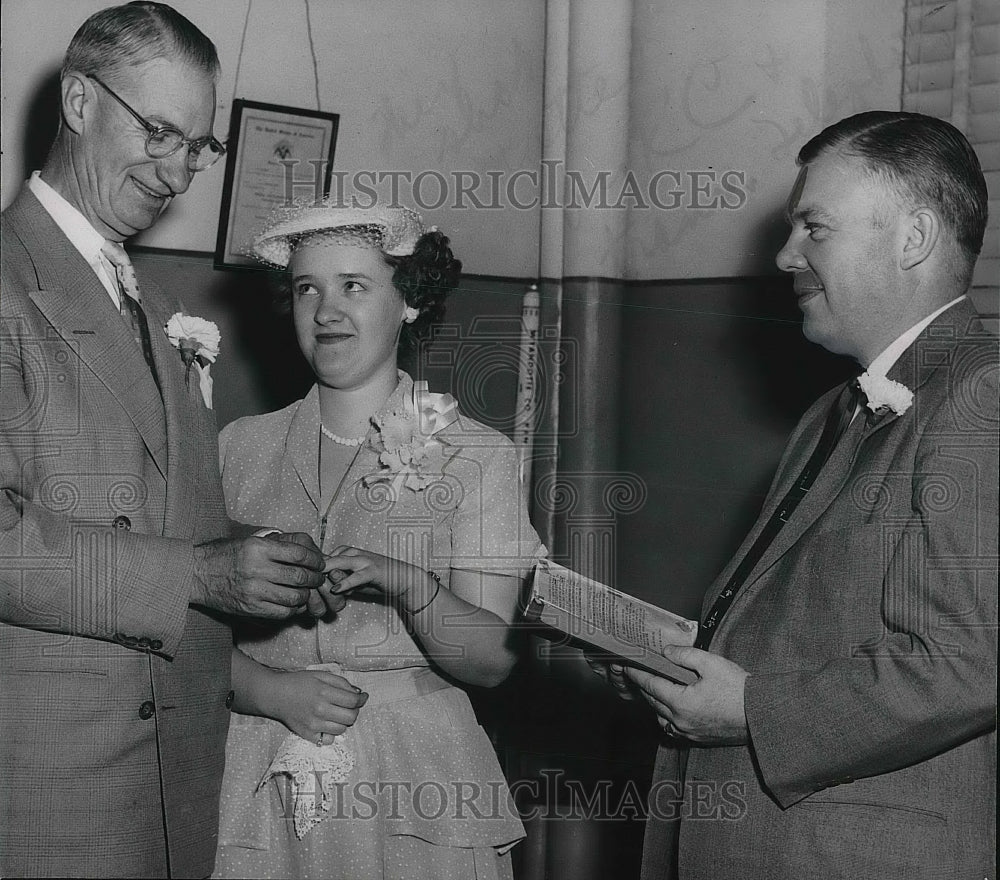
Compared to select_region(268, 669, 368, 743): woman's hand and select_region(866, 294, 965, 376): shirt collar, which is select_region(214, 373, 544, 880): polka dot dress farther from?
select_region(866, 294, 965, 376): shirt collar

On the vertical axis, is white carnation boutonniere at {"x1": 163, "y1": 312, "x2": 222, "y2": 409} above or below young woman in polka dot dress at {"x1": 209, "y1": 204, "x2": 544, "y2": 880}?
above

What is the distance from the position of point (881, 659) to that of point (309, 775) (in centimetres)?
102

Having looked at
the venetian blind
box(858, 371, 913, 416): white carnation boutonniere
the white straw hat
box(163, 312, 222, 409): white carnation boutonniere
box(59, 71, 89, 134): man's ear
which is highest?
the venetian blind

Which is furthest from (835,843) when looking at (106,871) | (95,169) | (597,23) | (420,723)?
(597,23)

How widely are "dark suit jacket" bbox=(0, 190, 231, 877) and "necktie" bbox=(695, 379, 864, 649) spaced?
893mm

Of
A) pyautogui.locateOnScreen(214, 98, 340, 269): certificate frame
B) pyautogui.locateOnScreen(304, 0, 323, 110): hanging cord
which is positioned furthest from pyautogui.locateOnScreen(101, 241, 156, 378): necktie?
pyautogui.locateOnScreen(304, 0, 323, 110): hanging cord

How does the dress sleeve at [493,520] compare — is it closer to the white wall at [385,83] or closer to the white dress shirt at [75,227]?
the white dress shirt at [75,227]

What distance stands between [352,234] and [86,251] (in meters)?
0.57

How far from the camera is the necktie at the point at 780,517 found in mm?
1856

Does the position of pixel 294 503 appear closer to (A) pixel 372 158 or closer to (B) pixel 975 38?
(A) pixel 372 158

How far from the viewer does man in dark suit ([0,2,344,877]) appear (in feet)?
5.30

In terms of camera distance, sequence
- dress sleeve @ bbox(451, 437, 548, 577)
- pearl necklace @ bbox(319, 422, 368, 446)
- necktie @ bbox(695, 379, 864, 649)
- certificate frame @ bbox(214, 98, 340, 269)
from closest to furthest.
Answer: necktie @ bbox(695, 379, 864, 649) < dress sleeve @ bbox(451, 437, 548, 577) < pearl necklace @ bbox(319, 422, 368, 446) < certificate frame @ bbox(214, 98, 340, 269)

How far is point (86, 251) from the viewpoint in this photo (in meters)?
1.74

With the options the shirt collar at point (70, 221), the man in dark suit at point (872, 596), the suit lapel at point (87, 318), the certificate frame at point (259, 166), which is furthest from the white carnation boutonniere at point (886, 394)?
the certificate frame at point (259, 166)
